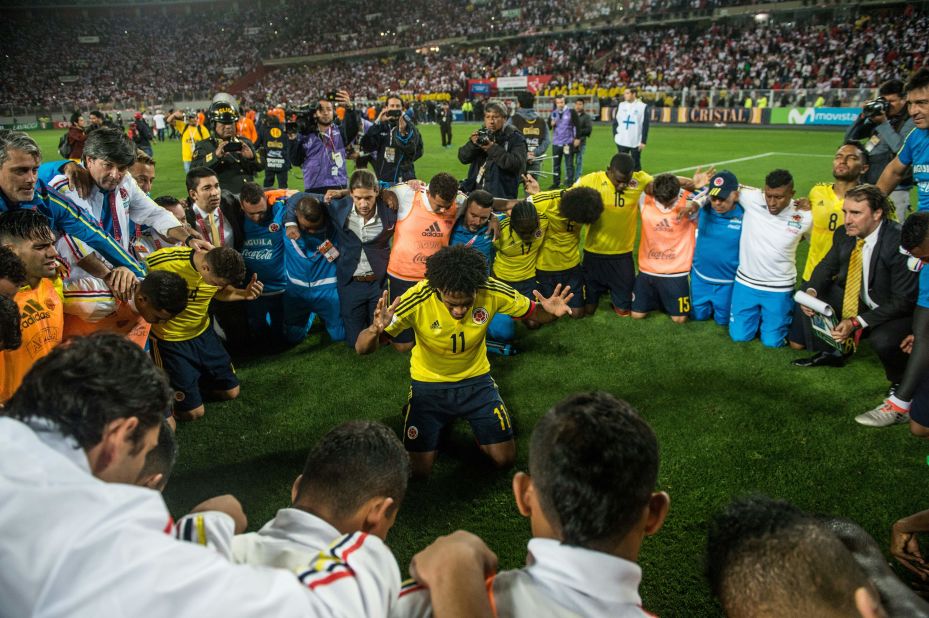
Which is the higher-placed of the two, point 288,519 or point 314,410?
point 288,519

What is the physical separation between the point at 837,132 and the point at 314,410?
25062 mm

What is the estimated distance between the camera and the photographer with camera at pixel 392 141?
10016mm

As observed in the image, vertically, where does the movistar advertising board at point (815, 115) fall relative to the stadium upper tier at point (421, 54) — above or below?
below

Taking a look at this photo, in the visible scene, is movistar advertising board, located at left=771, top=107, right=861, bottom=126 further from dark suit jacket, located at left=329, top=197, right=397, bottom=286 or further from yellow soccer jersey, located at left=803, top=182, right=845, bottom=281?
dark suit jacket, located at left=329, top=197, right=397, bottom=286

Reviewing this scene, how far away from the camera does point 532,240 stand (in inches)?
262

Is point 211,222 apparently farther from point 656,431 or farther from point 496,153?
point 656,431

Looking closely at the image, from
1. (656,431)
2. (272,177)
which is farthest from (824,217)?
(272,177)

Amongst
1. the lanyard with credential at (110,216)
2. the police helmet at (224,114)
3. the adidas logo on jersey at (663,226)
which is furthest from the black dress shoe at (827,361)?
the police helmet at (224,114)

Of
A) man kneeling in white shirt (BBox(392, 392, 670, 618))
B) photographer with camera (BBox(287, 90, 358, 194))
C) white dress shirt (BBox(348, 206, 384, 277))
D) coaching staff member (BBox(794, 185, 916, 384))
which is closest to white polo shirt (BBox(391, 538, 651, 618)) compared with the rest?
man kneeling in white shirt (BBox(392, 392, 670, 618))

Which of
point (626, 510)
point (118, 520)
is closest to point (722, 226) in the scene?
point (626, 510)

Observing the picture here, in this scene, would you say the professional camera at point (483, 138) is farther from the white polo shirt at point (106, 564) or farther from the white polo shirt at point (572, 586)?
the white polo shirt at point (106, 564)

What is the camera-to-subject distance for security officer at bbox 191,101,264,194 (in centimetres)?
857

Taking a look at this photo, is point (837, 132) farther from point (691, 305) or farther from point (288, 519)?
point (288, 519)

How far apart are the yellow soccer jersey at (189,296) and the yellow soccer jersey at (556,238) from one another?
12.1 ft
